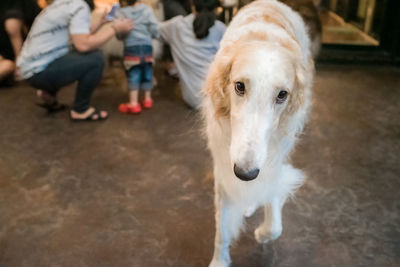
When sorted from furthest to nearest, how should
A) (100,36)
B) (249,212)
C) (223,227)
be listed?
(100,36) < (249,212) < (223,227)

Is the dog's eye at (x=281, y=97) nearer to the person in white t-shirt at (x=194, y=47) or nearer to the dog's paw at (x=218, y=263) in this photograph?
the dog's paw at (x=218, y=263)

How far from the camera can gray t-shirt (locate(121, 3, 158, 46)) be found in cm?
297

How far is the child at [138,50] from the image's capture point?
298 centimetres

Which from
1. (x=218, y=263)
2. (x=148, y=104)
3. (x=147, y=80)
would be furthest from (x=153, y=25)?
(x=218, y=263)

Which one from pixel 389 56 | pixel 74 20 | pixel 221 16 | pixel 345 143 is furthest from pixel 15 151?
pixel 389 56

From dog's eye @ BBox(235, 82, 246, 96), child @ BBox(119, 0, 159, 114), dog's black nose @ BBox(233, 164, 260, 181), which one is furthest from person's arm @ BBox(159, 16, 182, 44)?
dog's black nose @ BBox(233, 164, 260, 181)

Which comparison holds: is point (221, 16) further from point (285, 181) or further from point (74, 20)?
point (285, 181)

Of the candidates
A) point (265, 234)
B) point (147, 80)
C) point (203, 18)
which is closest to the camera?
point (265, 234)

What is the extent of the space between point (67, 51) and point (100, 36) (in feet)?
0.93

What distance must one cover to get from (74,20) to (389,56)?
10.7 ft

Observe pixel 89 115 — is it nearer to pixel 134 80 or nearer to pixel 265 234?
pixel 134 80

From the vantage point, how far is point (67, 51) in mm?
2928

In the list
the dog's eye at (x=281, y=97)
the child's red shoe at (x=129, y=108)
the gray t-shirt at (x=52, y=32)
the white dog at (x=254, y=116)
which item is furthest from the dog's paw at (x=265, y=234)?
the gray t-shirt at (x=52, y=32)

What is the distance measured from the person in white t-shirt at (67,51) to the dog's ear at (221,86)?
163 cm
